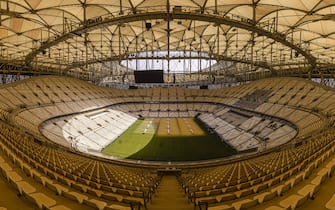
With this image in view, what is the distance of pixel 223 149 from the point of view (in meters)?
32.4

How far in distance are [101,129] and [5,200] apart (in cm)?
3292

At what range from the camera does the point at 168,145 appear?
3497cm

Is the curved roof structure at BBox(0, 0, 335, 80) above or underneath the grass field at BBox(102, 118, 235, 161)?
above

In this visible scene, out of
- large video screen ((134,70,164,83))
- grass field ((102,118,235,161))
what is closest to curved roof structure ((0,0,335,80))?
large video screen ((134,70,164,83))

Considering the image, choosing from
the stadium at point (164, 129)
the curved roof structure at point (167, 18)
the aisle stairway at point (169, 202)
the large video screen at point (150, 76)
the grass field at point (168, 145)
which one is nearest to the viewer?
the aisle stairway at point (169, 202)

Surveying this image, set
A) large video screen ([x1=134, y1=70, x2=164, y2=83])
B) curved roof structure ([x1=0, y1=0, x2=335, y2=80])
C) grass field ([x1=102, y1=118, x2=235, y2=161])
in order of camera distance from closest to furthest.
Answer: curved roof structure ([x1=0, y1=0, x2=335, y2=80]), grass field ([x1=102, y1=118, x2=235, y2=161]), large video screen ([x1=134, y1=70, x2=164, y2=83])

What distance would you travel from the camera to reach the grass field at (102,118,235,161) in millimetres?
30188

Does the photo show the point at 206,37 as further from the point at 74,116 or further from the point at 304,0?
the point at 74,116

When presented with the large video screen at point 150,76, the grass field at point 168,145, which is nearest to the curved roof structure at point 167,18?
the large video screen at point 150,76

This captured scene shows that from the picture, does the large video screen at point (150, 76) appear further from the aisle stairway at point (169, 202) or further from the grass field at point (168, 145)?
the aisle stairway at point (169, 202)

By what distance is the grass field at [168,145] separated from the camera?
3019 centimetres

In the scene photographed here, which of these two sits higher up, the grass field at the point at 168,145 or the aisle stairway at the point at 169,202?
the aisle stairway at the point at 169,202

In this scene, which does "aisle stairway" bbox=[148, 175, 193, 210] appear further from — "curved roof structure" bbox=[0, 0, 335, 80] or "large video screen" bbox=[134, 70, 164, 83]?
"large video screen" bbox=[134, 70, 164, 83]

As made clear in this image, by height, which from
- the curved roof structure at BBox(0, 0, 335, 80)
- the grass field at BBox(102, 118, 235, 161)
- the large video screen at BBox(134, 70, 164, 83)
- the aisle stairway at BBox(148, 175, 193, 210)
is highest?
the curved roof structure at BBox(0, 0, 335, 80)
